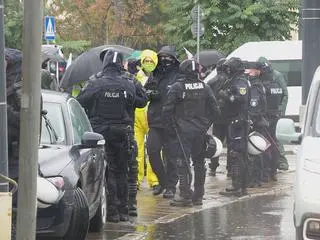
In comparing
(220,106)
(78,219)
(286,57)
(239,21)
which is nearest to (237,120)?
(220,106)

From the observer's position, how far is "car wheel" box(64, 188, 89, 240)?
8.10 m

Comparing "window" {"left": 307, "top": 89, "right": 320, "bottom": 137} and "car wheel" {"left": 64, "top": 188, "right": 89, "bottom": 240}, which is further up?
"window" {"left": 307, "top": 89, "right": 320, "bottom": 137}

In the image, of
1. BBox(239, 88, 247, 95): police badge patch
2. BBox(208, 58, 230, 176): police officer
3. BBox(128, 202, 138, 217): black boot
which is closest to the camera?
BBox(128, 202, 138, 217): black boot

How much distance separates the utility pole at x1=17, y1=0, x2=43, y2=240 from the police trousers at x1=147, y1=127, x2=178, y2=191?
5756 mm

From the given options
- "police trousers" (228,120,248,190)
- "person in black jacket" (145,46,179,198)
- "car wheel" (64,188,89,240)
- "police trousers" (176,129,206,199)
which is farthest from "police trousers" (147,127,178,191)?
"car wheel" (64,188,89,240)

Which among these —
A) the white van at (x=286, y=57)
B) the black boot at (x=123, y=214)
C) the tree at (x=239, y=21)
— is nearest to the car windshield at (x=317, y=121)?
the black boot at (x=123, y=214)

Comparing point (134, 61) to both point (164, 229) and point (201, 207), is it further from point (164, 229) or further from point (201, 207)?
point (164, 229)

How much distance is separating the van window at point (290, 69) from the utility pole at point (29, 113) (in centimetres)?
1945

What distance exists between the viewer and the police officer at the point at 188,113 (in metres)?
11.5

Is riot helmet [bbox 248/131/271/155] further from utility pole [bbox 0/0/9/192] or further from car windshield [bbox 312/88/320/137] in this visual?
utility pole [bbox 0/0/9/192]

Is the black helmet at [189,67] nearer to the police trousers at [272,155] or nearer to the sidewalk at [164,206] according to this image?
the sidewalk at [164,206]

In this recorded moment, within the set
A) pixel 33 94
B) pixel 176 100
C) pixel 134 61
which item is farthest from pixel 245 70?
pixel 33 94

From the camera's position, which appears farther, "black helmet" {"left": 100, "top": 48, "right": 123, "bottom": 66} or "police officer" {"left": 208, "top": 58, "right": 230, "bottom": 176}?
"police officer" {"left": 208, "top": 58, "right": 230, "bottom": 176}

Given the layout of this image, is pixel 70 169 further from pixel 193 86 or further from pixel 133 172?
pixel 193 86
